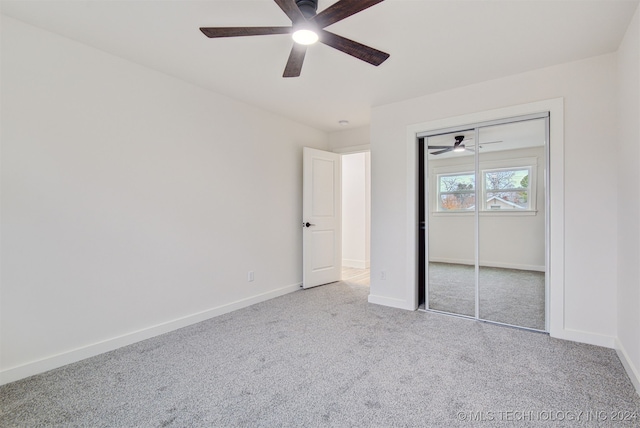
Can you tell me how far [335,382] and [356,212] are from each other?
15.0 feet

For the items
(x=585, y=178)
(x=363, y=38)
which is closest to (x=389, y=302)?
(x=585, y=178)

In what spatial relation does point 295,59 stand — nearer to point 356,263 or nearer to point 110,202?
point 110,202

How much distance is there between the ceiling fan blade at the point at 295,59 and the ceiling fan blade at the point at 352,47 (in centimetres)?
17

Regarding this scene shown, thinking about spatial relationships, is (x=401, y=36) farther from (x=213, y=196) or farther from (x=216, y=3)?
(x=213, y=196)

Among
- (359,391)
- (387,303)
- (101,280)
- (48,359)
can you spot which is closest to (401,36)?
(359,391)

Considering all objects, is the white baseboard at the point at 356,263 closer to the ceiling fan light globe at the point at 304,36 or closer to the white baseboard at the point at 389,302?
the white baseboard at the point at 389,302

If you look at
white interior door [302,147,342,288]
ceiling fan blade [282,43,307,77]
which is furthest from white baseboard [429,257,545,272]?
ceiling fan blade [282,43,307,77]

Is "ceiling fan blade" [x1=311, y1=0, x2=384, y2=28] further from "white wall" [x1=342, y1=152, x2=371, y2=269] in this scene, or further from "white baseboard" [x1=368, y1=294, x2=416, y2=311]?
"white wall" [x1=342, y1=152, x2=371, y2=269]

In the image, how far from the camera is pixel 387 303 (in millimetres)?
3676

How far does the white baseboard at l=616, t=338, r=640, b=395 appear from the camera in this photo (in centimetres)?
191

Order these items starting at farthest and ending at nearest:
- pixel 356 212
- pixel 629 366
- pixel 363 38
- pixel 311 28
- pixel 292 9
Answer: pixel 356 212
pixel 363 38
pixel 629 366
pixel 311 28
pixel 292 9

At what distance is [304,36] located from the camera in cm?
188

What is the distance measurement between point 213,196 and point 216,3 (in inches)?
74.8

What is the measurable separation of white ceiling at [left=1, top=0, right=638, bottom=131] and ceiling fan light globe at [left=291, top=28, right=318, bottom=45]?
9.3 inches
